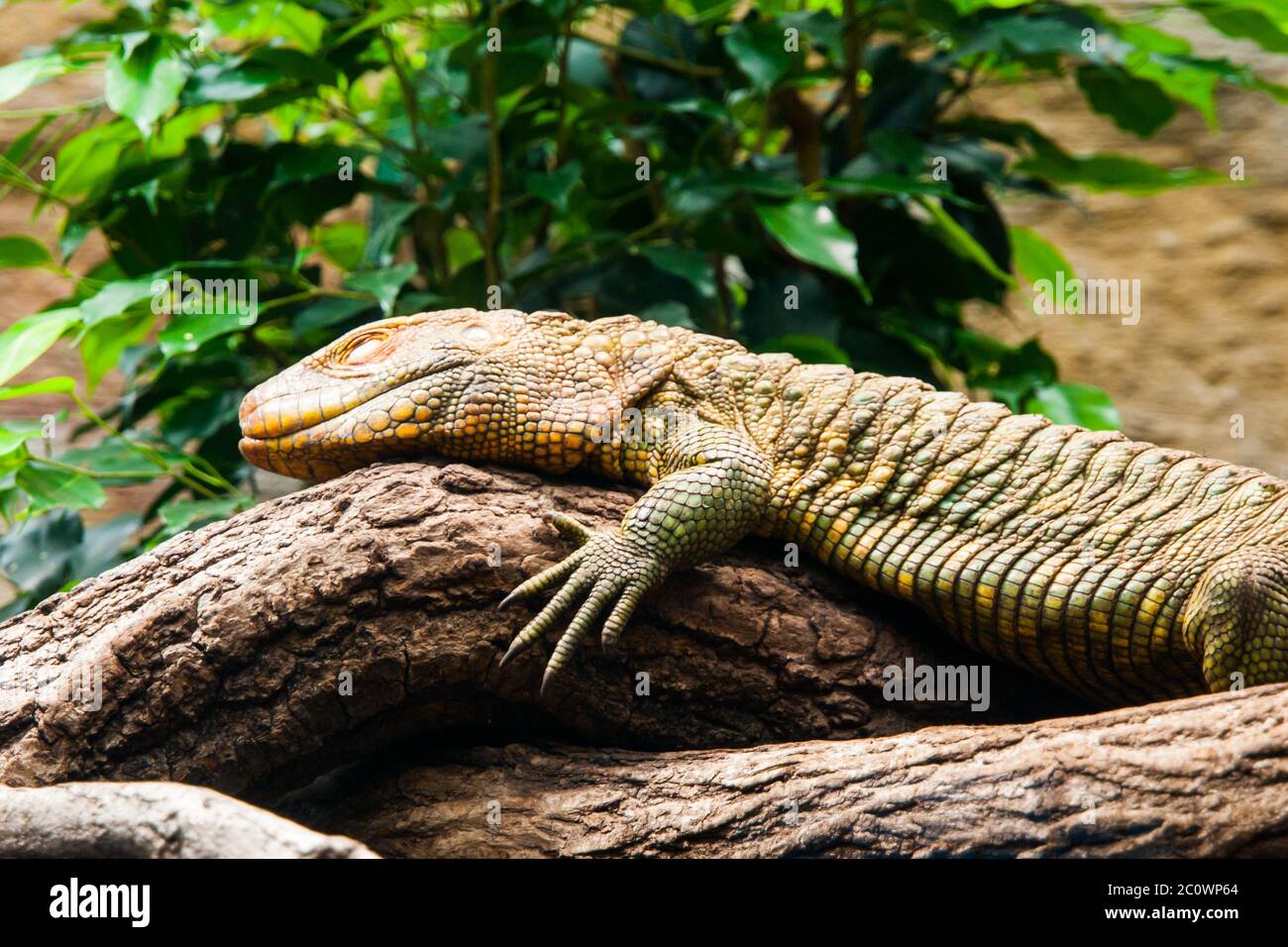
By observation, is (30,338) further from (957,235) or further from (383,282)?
(957,235)

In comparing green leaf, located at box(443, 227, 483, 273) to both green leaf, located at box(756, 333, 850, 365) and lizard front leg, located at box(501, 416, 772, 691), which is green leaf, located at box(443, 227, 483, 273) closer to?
green leaf, located at box(756, 333, 850, 365)

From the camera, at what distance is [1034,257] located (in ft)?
19.8

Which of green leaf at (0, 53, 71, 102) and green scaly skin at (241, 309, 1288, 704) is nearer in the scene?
green scaly skin at (241, 309, 1288, 704)

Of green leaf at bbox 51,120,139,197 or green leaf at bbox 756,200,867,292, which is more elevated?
green leaf at bbox 51,120,139,197

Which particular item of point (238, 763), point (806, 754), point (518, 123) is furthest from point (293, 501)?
point (518, 123)

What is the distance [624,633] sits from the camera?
10.3 ft

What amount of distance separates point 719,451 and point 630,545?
402 mm

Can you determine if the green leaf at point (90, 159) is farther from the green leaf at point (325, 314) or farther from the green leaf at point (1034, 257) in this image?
the green leaf at point (1034, 257)

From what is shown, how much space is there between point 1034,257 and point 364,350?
3870 mm

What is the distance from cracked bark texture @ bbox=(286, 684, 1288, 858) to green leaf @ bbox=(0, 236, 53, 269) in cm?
251

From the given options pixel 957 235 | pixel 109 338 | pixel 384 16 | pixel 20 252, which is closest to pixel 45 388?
pixel 109 338

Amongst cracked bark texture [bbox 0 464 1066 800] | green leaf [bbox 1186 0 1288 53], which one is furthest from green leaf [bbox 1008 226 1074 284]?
cracked bark texture [bbox 0 464 1066 800]

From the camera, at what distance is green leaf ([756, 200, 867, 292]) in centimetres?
436

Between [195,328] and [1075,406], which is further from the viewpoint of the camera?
[1075,406]
